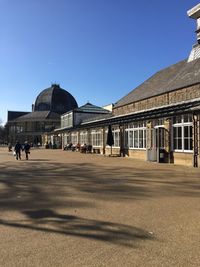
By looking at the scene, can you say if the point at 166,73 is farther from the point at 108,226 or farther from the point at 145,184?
the point at 108,226

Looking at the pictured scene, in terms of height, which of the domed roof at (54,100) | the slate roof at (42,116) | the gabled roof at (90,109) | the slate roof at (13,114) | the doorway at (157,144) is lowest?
the doorway at (157,144)

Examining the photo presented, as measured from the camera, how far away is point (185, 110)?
19438mm

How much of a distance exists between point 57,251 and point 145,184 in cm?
722

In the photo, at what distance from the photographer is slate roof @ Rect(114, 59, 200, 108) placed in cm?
2269

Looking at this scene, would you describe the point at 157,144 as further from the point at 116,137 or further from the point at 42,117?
the point at 42,117

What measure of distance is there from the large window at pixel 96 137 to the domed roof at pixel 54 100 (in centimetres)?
6043

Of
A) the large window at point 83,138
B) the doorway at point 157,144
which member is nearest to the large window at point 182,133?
the doorway at point 157,144

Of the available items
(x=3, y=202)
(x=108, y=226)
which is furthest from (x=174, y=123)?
(x=108, y=226)

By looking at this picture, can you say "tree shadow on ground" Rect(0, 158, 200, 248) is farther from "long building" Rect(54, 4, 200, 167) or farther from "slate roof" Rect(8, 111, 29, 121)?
"slate roof" Rect(8, 111, 29, 121)

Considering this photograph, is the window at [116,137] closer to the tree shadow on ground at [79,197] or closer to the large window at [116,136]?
Result: the large window at [116,136]

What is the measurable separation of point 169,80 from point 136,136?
16.1 feet

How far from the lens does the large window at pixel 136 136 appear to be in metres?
26.1

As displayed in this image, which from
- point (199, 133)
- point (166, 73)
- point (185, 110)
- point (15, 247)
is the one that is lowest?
point (15, 247)

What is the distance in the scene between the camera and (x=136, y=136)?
89.9 feet
